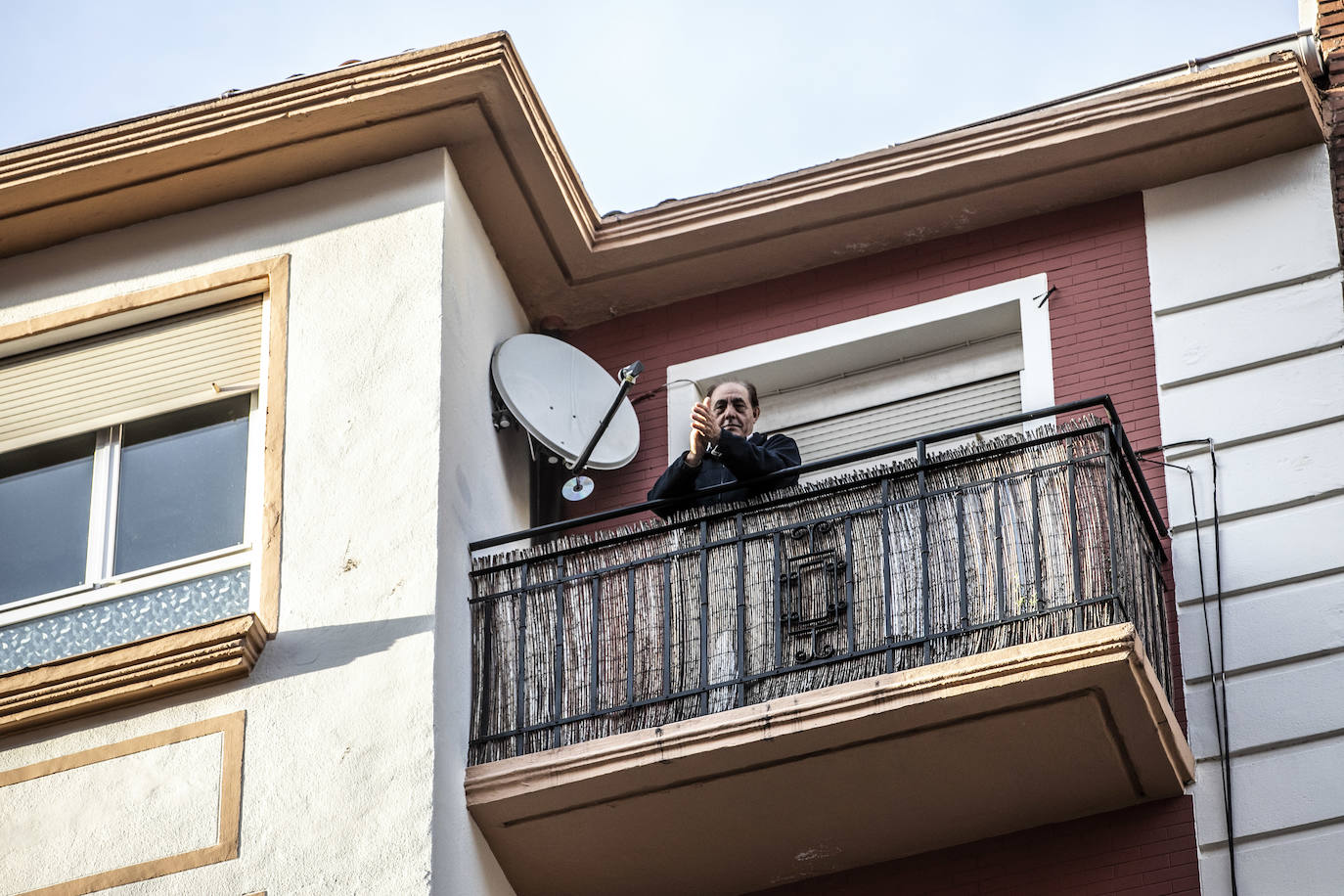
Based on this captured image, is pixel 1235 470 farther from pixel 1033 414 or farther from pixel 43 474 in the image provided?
pixel 43 474

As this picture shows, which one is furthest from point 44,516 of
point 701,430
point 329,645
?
point 701,430

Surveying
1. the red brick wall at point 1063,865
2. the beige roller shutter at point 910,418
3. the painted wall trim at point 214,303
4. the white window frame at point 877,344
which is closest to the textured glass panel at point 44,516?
the painted wall trim at point 214,303

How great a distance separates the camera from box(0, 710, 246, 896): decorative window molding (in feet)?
30.9

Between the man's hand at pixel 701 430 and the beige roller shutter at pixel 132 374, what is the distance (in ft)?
8.12

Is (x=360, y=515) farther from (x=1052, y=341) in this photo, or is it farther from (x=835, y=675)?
(x=1052, y=341)

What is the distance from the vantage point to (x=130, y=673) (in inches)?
390

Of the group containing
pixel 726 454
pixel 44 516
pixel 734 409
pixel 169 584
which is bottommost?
pixel 169 584

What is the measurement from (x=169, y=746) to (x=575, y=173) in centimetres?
406

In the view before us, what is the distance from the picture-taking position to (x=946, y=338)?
11.8 metres

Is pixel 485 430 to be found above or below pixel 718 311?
below

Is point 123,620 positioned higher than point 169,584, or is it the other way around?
point 169,584

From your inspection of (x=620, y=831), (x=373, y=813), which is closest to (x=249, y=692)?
(x=373, y=813)

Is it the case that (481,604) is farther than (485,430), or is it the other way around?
(485,430)

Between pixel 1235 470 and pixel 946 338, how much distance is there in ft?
6.59
